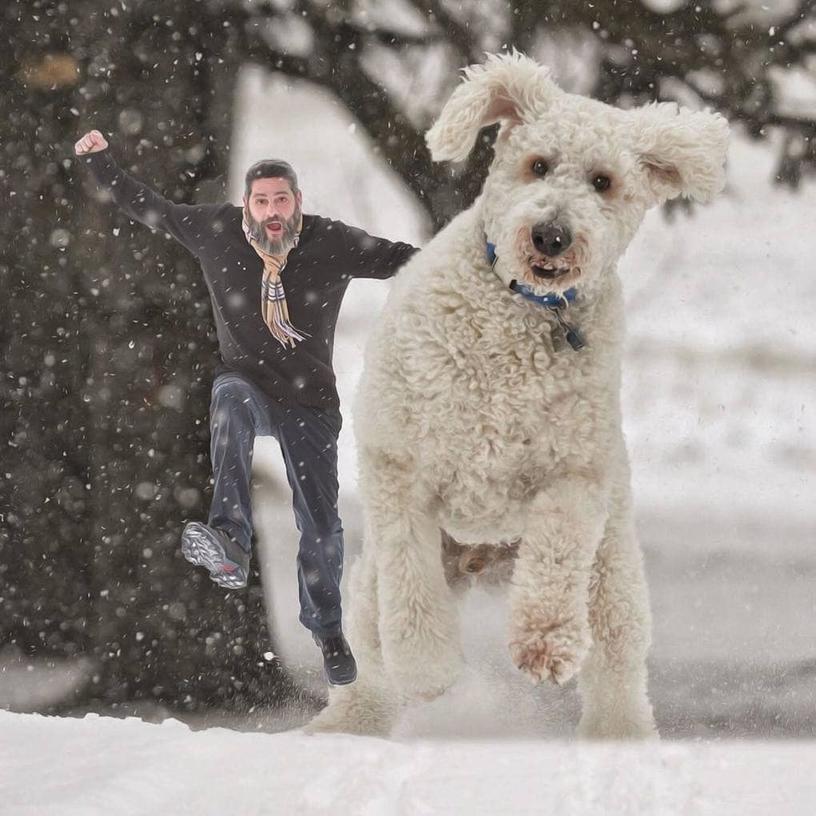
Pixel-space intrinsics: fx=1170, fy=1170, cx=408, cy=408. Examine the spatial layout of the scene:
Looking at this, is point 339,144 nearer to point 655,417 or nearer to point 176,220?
point 176,220

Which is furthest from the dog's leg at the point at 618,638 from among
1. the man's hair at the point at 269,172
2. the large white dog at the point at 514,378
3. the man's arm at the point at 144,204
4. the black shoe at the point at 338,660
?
the man's arm at the point at 144,204

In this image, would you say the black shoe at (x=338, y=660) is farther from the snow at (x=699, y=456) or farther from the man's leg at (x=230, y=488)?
the snow at (x=699, y=456)

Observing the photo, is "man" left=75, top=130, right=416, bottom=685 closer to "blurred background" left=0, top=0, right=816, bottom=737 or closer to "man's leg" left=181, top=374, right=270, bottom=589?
"man's leg" left=181, top=374, right=270, bottom=589

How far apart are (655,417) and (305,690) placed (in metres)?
2.47

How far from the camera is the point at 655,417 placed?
21.4ft

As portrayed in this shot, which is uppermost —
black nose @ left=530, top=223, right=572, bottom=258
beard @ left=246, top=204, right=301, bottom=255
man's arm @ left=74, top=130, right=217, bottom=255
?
man's arm @ left=74, top=130, right=217, bottom=255

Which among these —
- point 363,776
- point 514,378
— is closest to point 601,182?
point 514,378

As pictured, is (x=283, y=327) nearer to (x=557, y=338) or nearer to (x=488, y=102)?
(x=557, y=338)

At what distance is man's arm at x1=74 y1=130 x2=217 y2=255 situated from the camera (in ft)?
14.9

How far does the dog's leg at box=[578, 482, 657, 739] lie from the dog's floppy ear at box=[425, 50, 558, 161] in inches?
57.8

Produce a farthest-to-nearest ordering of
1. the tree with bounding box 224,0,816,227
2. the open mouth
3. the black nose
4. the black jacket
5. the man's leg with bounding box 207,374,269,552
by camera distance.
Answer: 1. the tree with bounding box 224,0,816,227
2. the black jacket
3. the man's leg with bounding box 207,374,269,552
4. the open mouth
5. the black nose

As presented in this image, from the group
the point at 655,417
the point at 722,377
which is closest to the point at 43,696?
the point at 655,417

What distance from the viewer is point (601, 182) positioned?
150 inches

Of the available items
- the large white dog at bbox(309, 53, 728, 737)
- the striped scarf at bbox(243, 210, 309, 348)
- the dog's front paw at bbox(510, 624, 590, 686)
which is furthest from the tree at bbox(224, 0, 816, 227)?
the dog's front paw at bbox(510, 624, 590, 686)
